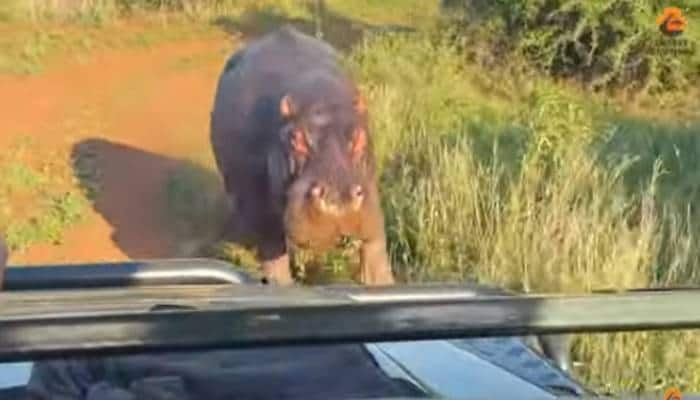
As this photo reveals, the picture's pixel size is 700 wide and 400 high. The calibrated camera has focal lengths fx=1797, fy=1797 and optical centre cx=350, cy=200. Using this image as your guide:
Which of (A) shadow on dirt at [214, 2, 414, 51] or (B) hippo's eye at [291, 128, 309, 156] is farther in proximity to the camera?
(A) shadow on dirt at [214, 2, 414, 51]

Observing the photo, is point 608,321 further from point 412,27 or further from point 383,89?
point 412,27

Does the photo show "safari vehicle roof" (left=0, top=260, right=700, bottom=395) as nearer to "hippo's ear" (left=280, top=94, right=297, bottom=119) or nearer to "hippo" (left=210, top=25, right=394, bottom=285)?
"hippo" (left=210, top=25, right=394, bottom=285)

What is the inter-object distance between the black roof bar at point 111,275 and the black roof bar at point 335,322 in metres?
1.09

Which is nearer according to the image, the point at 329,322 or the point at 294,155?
the point at 329,322

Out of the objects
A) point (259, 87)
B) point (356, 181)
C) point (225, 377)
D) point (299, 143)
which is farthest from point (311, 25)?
point (225, 377)

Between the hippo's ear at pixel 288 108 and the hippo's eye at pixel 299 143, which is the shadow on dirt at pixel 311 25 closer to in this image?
the hippo's ear at pixel 288 108

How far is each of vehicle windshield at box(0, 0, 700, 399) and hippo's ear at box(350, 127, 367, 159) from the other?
0.02 m

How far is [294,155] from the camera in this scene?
974 cm

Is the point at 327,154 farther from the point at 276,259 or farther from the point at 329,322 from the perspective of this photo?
the point at 329,322

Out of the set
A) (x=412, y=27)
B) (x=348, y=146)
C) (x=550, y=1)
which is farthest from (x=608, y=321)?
(x=412, y=27)

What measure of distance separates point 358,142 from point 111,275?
689 centimetres

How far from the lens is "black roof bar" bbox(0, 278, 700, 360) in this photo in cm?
153

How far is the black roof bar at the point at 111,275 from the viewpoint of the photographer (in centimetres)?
282

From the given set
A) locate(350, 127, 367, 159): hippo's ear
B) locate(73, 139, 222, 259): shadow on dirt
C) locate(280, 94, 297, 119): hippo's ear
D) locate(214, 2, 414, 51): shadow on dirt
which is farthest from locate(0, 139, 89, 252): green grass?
locate(214, 2, 414, 51): shadow on dirt
